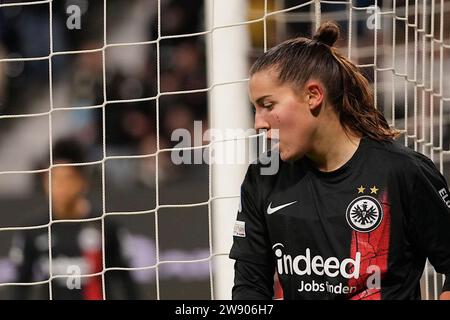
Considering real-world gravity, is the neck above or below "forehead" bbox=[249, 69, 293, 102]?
below

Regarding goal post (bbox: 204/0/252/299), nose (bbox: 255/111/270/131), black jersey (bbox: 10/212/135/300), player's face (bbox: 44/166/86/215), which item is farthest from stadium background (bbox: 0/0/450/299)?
nose (bbox: 255/111/270/131)

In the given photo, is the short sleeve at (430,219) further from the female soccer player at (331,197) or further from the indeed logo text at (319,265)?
the indeed logo text at (319,265)

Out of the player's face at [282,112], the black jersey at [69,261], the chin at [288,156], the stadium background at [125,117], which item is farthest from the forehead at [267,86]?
the black jersey at [69,261]

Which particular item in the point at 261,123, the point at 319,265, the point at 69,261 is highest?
the point at 261,123

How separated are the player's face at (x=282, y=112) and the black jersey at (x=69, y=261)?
1.81 metres

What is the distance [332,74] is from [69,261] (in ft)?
6.35

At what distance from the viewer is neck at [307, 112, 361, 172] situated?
1.70 meters

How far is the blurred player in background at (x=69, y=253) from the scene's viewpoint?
341 cm

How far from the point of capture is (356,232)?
1.67m

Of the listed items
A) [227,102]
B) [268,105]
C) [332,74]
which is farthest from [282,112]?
→ [227,102]

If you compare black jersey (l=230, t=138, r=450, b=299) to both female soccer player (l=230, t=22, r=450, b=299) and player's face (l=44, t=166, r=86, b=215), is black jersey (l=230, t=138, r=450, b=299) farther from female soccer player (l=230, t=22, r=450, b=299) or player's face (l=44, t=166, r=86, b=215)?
player's face (l=44, t=166, r=86, b=215)

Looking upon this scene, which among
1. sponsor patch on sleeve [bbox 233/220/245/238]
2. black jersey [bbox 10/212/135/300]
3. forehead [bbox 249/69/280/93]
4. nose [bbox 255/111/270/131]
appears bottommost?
black jersey [bbox 10/212/135/300]

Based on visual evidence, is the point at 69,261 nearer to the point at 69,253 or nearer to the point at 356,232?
the point at 69,253

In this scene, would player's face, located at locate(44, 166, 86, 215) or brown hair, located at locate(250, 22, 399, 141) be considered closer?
brown hair, located at locate(250, 22, 399, 141)
